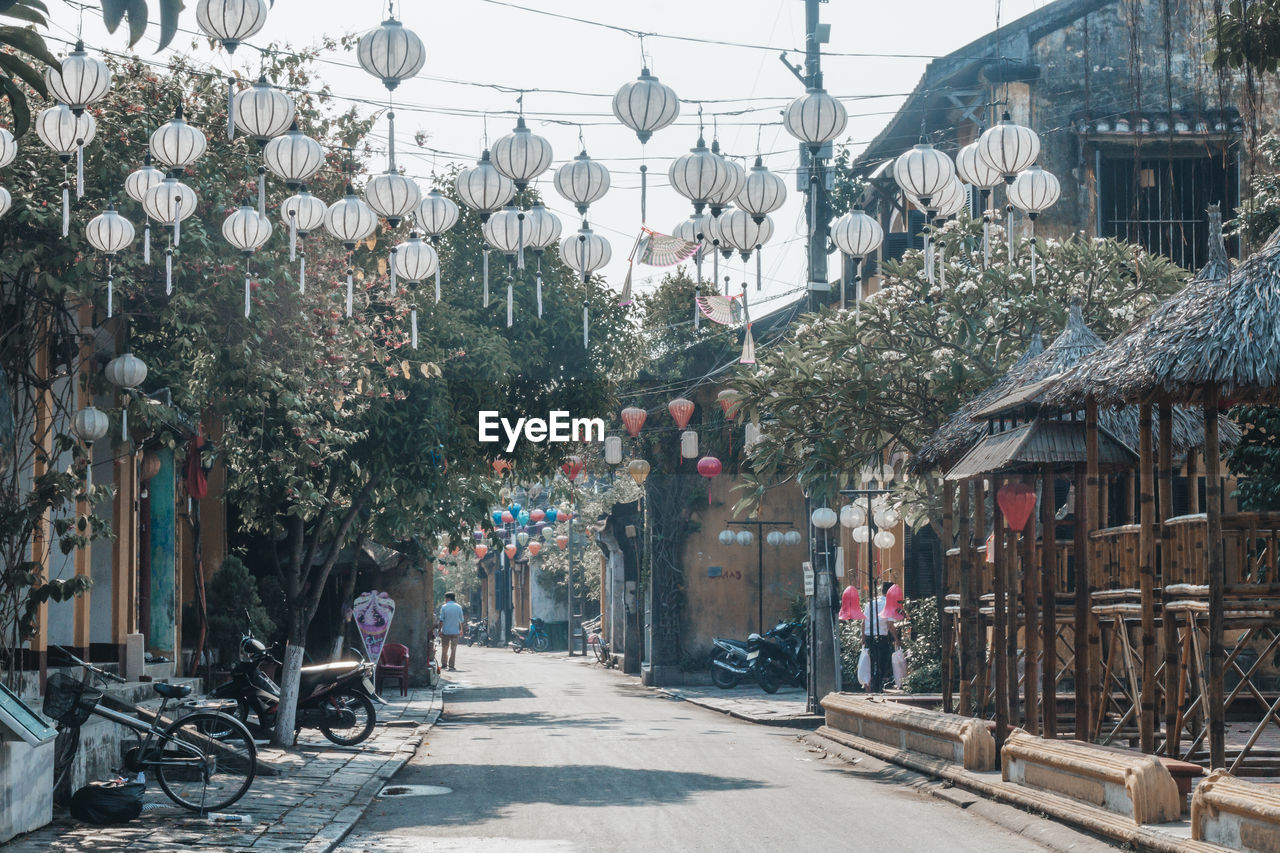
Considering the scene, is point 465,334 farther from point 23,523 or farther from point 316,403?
point 23,523

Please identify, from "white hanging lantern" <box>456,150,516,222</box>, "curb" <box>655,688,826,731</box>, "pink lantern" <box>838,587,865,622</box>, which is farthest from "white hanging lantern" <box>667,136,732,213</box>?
"pink lantern" <box>838,587,865,622</box>

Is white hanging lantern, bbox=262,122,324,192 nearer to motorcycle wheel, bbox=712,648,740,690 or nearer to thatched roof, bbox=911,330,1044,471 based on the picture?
thatched roof, bbox=911,330,1044,471

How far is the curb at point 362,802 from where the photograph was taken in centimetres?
1026

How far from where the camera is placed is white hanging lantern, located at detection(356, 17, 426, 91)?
10.3 m

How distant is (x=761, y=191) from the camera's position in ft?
38.2

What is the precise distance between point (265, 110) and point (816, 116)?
417 cm

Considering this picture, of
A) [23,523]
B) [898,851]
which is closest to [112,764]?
[23,523]

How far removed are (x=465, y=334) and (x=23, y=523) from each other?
31.2 ft

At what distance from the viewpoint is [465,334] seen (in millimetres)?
20828

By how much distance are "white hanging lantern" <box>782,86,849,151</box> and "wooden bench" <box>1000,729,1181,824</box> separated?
202 inches

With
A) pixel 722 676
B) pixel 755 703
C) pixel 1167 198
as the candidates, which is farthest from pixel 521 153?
pixel 722 676

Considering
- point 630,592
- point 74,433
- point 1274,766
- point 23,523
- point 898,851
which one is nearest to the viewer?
point 898,851

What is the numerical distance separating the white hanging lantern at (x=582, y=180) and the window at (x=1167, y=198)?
1389 centimetres

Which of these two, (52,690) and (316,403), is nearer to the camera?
(52,690)
